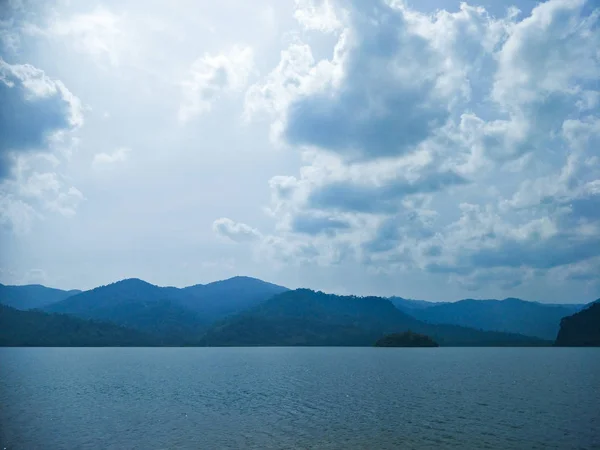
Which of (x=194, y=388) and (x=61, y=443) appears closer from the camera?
(x=61, y=443)

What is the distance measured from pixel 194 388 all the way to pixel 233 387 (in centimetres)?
1212

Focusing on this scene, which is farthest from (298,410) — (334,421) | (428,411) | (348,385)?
(348,385)

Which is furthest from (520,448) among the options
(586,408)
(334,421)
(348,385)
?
(348,385)

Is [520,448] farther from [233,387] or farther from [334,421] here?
[233,387]

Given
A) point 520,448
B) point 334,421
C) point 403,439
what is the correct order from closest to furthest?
point 520,448, point 403,439, point 334,421

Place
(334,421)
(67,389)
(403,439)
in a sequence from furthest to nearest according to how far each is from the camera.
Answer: (67,389) → (334,421) → (403,439)

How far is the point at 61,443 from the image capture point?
6712 cm

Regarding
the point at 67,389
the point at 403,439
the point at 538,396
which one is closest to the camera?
the point at 403,439

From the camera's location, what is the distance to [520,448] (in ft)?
198

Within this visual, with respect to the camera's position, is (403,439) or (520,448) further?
(403,439)

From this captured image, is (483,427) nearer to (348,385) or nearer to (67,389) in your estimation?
(348,385)

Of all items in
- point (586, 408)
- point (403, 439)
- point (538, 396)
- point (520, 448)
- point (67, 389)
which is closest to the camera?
point (520, 448)

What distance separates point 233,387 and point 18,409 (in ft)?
202

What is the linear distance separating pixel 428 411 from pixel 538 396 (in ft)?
128
